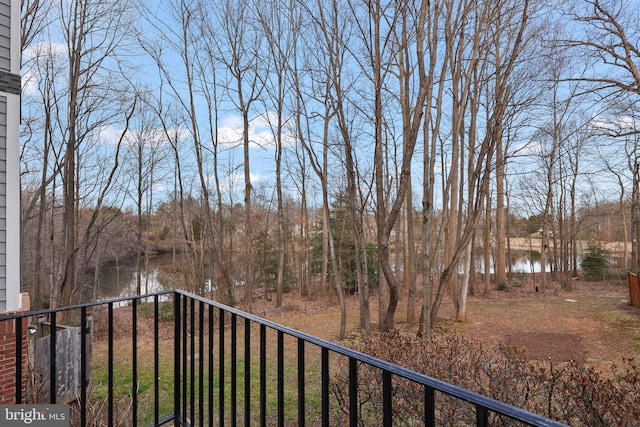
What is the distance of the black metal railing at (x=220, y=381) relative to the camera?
90cm

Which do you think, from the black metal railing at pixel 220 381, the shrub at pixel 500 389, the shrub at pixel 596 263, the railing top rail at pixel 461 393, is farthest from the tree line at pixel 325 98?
the shrub at pixel 596 263

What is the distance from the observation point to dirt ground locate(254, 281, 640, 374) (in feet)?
18.9

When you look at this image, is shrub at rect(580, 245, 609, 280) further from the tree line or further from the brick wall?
the brick wall

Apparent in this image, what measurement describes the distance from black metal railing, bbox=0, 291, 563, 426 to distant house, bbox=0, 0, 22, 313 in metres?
0.37

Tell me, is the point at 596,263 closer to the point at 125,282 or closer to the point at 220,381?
the point at 220,381

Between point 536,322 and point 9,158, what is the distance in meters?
9.08

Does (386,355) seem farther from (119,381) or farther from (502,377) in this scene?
(119,381)

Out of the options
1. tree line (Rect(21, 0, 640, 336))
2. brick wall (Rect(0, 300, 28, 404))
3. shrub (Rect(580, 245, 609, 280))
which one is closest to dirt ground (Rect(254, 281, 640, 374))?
tree line (Rect(21, 0, 640, 336))

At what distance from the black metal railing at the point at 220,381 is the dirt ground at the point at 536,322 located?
92.1 inches

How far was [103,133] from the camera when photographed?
8484 mm

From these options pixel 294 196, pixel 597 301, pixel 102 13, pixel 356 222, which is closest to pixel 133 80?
pixel 102 13

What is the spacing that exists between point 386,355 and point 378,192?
342 centimetres

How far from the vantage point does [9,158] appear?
2.90m

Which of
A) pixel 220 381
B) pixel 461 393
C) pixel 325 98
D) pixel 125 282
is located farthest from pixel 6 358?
pixel 125 282
